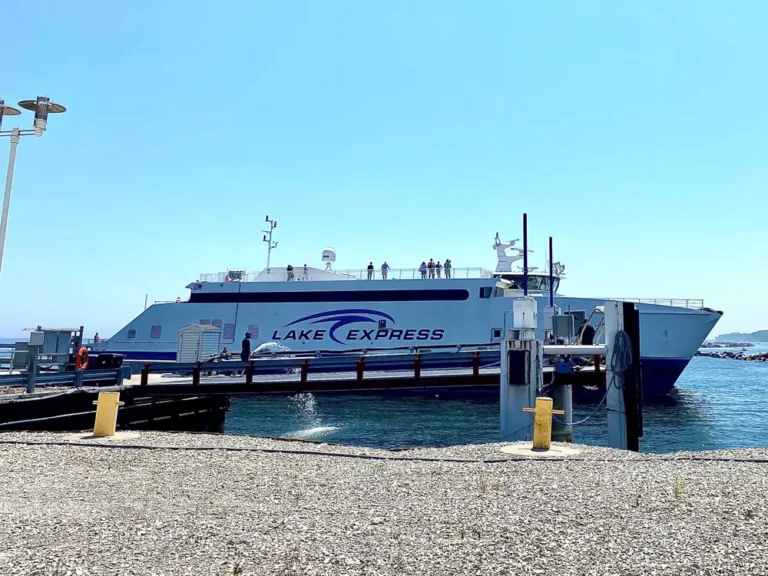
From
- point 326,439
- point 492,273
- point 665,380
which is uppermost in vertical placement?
point 492,273

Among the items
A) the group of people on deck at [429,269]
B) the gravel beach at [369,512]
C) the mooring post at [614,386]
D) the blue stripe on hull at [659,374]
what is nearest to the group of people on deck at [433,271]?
the group of people on deck at [429,269]

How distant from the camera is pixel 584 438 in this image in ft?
55.6

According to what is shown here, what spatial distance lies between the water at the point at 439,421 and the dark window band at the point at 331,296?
5.62 meters

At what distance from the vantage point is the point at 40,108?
445 inches

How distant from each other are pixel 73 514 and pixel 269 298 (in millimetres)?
27640

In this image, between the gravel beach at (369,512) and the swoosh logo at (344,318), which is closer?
the gravel beach at (369,512)

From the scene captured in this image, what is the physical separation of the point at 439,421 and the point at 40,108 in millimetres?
14297

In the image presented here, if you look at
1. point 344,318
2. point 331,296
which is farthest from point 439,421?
point 331,296

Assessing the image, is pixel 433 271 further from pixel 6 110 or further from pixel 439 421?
pixel 6 110

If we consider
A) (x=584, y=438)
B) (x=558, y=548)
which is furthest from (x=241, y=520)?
(x=584, y=438)

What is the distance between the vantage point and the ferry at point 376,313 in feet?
87.9

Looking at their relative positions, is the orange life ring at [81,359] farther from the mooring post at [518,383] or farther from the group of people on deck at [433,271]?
the group of people on deck at [433,271]

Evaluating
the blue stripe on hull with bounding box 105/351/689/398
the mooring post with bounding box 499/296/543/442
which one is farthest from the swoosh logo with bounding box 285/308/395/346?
the mooring post with bounding box 499/296/543/442

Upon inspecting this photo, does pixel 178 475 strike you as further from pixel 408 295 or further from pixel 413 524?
pixel 408 295
